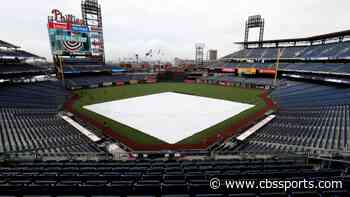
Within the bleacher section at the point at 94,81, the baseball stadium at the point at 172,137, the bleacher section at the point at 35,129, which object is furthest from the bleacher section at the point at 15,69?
the bleacher section at the point at 94,81

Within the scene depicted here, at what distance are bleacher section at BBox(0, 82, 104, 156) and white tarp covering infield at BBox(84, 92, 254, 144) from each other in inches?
238

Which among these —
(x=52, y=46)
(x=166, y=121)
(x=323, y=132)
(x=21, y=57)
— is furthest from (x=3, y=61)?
(x=323, y=132)

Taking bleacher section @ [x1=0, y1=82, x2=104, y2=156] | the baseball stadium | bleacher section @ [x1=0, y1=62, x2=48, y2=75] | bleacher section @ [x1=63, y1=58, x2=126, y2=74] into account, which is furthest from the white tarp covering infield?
bleacher section @ [x1=63, y1=58, x2=126, y2=74]

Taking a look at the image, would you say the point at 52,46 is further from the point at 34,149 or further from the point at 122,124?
the point at 34,149

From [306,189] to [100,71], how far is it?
2502 inches

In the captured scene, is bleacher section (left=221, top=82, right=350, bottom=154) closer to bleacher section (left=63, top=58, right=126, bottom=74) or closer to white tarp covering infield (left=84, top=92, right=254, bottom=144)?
white tarp covering infield (left=84, top=92, right=254, bottom=144)

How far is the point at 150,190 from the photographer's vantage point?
602 centimetres

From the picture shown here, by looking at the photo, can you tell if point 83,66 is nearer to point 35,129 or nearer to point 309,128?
point 35,129

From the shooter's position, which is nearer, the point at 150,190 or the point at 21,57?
the point at 150,190

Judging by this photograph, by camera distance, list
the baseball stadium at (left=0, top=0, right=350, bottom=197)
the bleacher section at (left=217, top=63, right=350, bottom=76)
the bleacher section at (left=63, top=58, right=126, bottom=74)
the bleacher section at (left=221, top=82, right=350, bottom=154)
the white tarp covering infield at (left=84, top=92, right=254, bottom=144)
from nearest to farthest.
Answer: the baseball stadium at (left=0, top=0, right=350, bottom=197)
the bleacher section at (left=221, top=82, right=350, bottom=154)
the white tarp covering infield at (left=84, top=92, right=254, bottom=144)
the bleacher section at (left=217, top=63, right=350, bottom=76)
the bleacher section at (left=63, top=58, right=126, bottom=74)

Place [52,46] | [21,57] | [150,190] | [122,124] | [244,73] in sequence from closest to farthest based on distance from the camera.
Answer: [150,190] → [122,124] → [21,57] → [52,46] → [244,73]

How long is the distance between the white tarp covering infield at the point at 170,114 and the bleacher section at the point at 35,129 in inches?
238

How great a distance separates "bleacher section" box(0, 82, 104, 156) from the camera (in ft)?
49.2

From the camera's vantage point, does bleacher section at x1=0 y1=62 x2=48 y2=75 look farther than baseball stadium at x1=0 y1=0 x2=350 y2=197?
Yes
